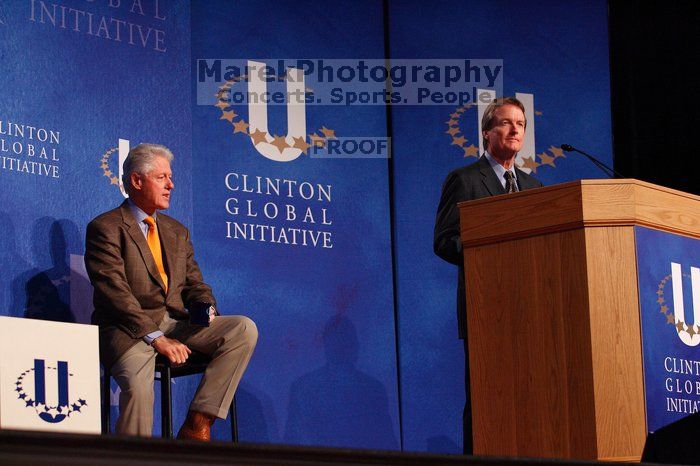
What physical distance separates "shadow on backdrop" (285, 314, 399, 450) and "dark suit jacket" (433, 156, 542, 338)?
4.56 ft

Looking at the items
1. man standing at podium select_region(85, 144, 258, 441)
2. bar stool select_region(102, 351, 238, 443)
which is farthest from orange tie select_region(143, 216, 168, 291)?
bar stool select_region(102, 351, 238, 443)

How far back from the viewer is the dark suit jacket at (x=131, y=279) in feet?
14.3

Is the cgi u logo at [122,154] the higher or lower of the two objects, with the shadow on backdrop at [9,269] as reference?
higher

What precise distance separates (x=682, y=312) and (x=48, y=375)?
1.91m

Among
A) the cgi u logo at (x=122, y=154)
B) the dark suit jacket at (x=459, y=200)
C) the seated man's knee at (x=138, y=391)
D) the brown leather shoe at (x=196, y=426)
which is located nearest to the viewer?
the dark suit jacket at (x=459, y=200)

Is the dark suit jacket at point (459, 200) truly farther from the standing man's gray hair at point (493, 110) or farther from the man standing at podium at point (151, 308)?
the man standing at podium at point (151, 308)

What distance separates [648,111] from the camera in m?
6.32

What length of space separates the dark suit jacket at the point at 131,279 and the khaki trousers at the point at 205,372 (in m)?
0.06

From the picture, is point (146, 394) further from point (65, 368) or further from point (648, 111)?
point (648, 111)

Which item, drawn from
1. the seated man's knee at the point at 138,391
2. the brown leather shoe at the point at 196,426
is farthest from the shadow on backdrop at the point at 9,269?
the brown leather shoe at the point at 196,426

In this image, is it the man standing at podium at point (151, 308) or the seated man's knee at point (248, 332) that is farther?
the seated man's knee at point (248, 332)

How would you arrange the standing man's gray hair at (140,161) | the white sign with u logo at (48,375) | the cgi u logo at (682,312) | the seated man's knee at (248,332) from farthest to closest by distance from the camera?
the standing man's gray hair at (140,161)
the seated man's knee at (248,332)
the cgi u logo at (682,312)
the white sign with u logo at (48,375)

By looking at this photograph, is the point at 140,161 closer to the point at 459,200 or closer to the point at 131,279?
the point at 131,279

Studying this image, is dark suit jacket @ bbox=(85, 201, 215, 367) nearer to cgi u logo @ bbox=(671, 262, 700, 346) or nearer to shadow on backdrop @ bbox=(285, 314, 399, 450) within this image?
shadow on backdrop @ bbox=(285, 314, 399, 450)
